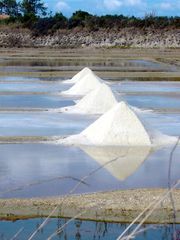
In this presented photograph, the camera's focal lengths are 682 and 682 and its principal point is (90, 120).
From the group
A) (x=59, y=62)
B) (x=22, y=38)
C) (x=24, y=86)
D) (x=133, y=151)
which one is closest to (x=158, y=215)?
(x=133, y=151)

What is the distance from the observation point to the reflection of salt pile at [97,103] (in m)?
14.8

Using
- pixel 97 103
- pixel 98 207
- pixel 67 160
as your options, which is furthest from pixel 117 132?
pixel 97 103

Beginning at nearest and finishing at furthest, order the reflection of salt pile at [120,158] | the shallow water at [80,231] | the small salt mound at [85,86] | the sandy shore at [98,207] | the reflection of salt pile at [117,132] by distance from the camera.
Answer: the shallow water at [80,231]
the sandy shore at [98,207]
the reflection of salt pile at [120,158]
the reflection of salt pile at [117,132]
the small salt mound at [85,86]

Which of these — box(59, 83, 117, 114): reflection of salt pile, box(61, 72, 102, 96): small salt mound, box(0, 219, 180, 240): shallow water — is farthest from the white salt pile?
box(0, 219, 180, 240): shallow water

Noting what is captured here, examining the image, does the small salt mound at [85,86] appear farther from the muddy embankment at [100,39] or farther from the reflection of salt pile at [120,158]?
the muddy embankment at [100,39]

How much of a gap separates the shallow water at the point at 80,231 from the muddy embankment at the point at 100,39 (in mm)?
45847

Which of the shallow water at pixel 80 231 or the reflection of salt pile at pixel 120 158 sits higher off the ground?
the shallow water at pixel 80 231

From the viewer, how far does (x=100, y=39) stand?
52625 mm

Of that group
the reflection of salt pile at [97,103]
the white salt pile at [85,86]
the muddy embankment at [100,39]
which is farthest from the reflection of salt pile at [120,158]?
the muddy embankment at [100,39]

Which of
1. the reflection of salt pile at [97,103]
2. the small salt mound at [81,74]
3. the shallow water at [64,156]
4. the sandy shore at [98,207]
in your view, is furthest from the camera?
the small salt mound at [81,74]

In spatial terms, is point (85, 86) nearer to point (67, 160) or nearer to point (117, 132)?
point (117, 132)

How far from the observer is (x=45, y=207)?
22.1ft

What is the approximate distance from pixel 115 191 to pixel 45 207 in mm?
1024

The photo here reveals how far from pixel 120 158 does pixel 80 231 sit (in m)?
3.64
